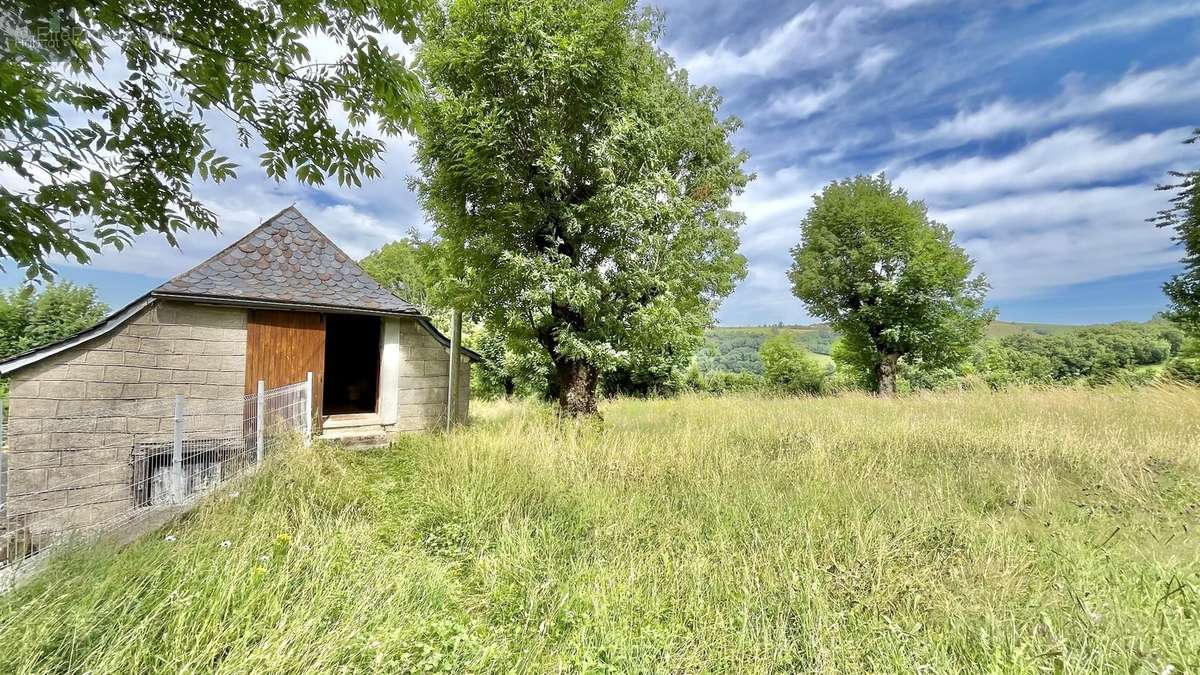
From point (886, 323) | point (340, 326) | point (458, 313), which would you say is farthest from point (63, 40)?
point (886, 323)

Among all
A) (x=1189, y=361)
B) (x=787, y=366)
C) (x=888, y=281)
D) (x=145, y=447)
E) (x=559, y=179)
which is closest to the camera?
(x=559, y=179)

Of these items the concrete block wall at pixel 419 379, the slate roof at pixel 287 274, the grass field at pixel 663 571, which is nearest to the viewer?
the grass field at pixel 663 571

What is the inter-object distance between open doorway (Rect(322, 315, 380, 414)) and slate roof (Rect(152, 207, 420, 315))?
335 centimetres

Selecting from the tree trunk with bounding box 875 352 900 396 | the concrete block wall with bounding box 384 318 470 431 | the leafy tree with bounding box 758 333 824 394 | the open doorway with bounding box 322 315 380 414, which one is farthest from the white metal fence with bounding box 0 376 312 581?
the leafy tree with bounding box 758 333 824 394

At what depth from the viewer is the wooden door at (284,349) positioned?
24.5 feet

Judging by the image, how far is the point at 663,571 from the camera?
116 inches

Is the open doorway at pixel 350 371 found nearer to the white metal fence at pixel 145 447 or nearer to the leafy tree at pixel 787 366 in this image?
the white metal fence at pixel 145 447

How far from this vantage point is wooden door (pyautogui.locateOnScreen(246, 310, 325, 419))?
294 inches

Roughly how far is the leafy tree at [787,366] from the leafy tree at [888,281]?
3.30m

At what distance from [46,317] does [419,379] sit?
14.6 metres

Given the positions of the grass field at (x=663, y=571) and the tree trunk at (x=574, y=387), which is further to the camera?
the tree trunk at (x=574, y=387)

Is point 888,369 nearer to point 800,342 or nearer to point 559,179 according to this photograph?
point 800,342

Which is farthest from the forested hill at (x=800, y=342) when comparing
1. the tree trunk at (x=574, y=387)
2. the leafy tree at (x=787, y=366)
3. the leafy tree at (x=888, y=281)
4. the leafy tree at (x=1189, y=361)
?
the tree trunk at (x=574, y=387)

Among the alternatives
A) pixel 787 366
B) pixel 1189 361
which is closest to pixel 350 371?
pixel 787 366
